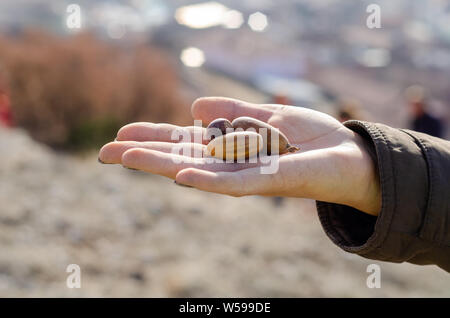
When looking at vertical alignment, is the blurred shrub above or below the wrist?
above

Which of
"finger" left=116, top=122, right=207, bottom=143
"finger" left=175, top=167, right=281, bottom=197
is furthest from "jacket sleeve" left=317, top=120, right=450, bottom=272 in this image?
"finger" left=116, top=122, right=207, bottom=143

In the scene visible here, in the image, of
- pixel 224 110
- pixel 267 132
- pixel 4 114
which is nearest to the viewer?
pixel 267 132

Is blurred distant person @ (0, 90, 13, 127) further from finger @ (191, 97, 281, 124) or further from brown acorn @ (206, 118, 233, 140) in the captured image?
brown acorn @ (206, 118, 233, 140)

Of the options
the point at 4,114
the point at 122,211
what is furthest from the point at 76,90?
the point at 122,211

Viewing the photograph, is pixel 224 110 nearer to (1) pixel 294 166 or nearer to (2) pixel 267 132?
(2) pixel 267 132

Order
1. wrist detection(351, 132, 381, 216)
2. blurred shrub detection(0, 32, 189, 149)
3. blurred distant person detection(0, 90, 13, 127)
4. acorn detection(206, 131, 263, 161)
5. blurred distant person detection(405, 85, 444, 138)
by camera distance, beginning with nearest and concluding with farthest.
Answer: wrist detection(351, 132, 381, 216) < acorn detection(206, 131, 263, 161) < blurred distant person detection(405, 85, 444, 138) < blurred distant person detection(0, 90, 13, 127) < blurred shrub detection(0, 32, 189, 149)

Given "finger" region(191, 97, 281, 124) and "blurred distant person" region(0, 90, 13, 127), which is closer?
"finger" region(191, 97, 281, 124)
